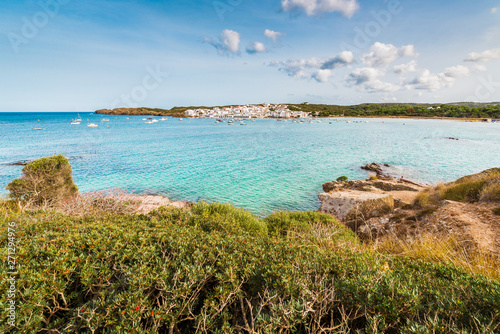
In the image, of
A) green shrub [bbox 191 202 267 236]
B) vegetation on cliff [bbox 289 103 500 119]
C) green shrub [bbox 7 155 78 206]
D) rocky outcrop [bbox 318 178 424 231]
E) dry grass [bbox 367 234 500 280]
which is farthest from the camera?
vegetation on cliff [bbox 289 103 500 119]

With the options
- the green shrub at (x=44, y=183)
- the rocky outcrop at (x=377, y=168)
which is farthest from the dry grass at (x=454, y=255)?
the rocky outcrop at (x=377, y=168)

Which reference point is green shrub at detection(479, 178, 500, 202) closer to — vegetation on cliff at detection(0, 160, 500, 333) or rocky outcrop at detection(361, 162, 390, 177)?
vegetation on cliff at detection(0, 160, 500, 333)

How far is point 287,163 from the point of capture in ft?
96.6

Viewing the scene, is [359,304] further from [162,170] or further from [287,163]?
[287,163]

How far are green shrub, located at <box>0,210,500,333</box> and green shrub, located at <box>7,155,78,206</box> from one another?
406 inches

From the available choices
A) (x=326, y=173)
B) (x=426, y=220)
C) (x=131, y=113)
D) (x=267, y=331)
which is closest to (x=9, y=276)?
(x=267, y=331)

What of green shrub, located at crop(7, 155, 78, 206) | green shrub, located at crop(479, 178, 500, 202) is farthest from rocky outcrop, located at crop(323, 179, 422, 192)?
green shrub, located at crop(7, 155, 78, 206)

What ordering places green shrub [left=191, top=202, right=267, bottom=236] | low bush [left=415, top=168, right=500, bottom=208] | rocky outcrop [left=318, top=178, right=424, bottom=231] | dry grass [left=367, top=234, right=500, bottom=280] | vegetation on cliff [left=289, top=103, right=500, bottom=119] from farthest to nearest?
vegetation on cliff [left=289, top=103, right=500, bottom=119]
rocky outcrop [left=318, top=178, right=424, bottom=231]
low bush [left=415, top=168, right=500, bottom=208]
green shrub [left=191, top=202, right=267, bottom=236]
dry grass [left=367, top=234, right=500, bottom=280]

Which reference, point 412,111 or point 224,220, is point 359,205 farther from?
point 412,111

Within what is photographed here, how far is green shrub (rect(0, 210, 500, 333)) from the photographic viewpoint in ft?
8.18

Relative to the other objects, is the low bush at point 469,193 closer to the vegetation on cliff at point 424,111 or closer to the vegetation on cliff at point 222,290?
the vegetation on cliff at point 222,290

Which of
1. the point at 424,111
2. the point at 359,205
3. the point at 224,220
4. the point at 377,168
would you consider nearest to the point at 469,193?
the point at 359,205

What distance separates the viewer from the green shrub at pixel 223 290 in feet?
8.18

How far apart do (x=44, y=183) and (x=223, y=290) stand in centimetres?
1454
